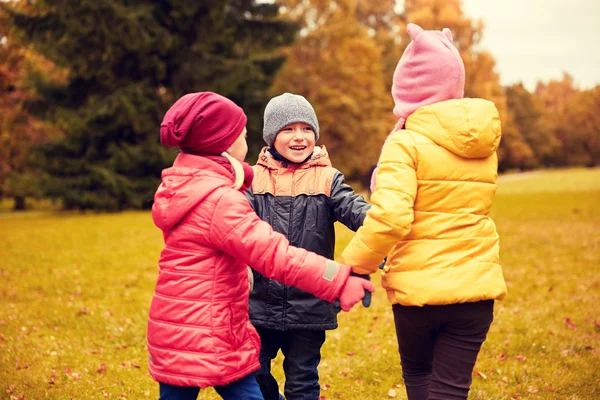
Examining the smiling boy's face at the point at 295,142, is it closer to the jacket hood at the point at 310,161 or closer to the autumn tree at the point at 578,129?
the jacket hood at the point at 310,161

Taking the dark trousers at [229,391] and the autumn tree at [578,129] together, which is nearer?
the dark trousers at [229,391]

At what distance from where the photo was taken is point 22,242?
14039 millimetres

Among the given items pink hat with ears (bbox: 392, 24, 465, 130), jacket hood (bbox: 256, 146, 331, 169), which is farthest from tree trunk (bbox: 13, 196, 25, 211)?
pink hat with ears (bbox: 392, 24, 465, 130)

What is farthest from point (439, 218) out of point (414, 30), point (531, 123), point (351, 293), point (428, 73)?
point (531, 123)

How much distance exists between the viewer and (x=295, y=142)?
3.68 meters

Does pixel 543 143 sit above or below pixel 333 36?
below

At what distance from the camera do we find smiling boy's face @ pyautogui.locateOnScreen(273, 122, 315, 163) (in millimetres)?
3684

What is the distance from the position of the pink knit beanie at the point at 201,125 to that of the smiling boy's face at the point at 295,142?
765 millimetres

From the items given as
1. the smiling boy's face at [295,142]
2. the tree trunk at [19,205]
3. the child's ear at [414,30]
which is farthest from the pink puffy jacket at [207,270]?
the tree trunk at [19,205]

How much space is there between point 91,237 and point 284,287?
1198 centimetres

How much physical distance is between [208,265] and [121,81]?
22417 mm

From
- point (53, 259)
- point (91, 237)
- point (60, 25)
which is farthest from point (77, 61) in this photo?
point (53, 259)

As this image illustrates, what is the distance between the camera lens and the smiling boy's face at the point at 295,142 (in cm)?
368

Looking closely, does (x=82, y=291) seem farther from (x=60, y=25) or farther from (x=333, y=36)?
(x=333, y=36)
